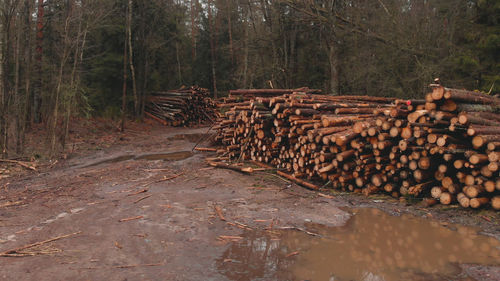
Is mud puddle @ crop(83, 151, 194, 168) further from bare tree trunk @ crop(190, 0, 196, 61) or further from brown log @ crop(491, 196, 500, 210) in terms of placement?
bare tree trunk @ crop(190, 0, 196, 61)

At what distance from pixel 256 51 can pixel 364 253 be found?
19.1 metres

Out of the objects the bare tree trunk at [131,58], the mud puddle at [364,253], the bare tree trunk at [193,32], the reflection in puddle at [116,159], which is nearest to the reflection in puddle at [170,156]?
the reflection in puddle at [116,159]

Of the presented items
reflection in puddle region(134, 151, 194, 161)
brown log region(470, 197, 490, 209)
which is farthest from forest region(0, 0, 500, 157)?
brown log region(470, 197, 490, 209)

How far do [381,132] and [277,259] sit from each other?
11.5ft

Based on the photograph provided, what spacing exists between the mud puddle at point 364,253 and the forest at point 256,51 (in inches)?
261

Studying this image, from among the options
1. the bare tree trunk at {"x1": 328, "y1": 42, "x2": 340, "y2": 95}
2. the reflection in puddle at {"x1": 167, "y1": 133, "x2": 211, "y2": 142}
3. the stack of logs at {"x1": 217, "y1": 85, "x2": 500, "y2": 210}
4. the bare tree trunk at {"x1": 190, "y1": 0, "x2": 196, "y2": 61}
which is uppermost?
the bare tree trunk at {"x1": 190, "y1": 0, "x2": 196, "y2": 61}

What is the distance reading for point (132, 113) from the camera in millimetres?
21438

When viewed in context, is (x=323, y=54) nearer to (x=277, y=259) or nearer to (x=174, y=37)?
(x=174, y=37)

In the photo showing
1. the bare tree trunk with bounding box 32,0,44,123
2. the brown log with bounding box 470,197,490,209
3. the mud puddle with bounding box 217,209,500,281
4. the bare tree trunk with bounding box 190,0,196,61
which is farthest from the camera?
the bare tree trunk with bounding box 190,0,196,61

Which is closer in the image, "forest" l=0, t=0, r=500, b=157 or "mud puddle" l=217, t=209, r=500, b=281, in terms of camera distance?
"mud puddle" l=217, t=209, r=500, b=281

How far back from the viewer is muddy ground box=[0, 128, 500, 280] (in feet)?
12.6

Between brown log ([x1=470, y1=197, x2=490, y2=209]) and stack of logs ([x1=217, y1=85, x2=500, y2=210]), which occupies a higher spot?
stack of logs ([x1=217, y1=85, x2=500, y2=210])

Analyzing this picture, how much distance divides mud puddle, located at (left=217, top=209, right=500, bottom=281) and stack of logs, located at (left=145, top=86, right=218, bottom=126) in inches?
657

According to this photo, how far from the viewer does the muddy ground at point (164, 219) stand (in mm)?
3850
